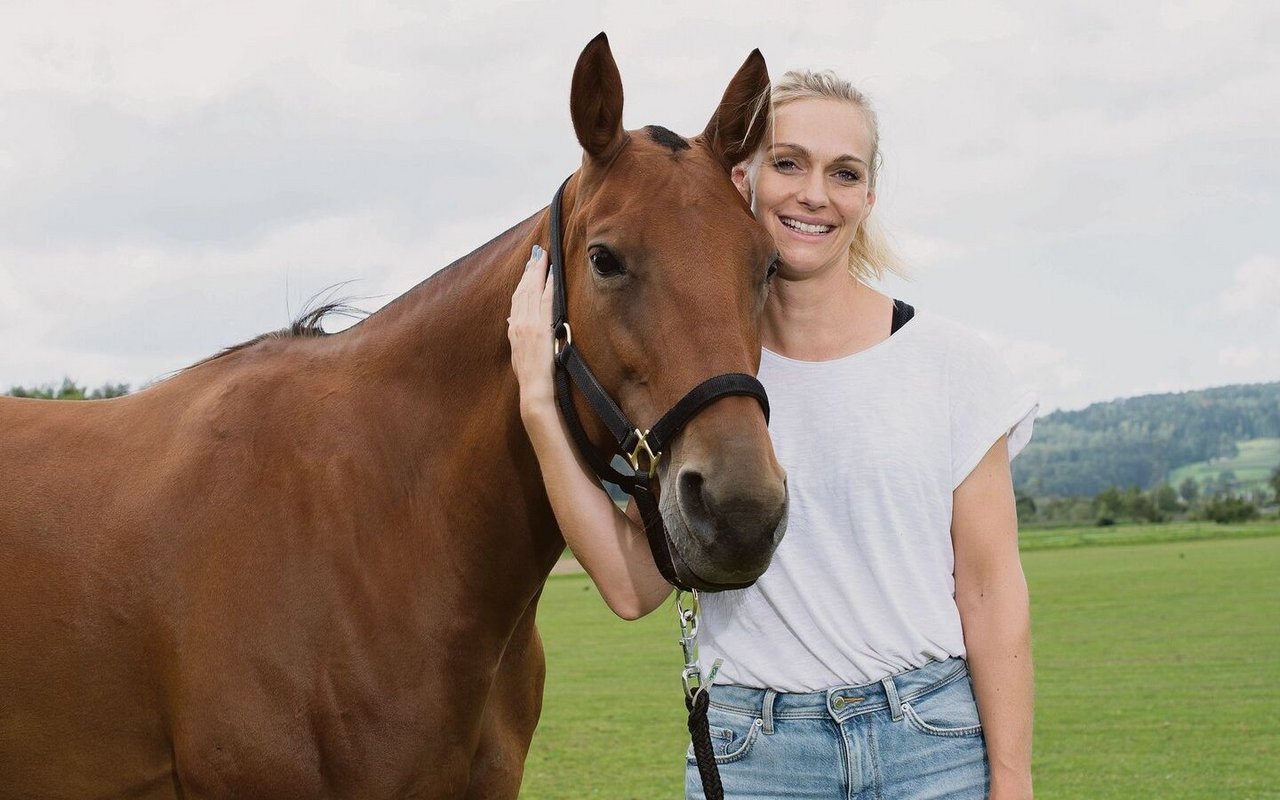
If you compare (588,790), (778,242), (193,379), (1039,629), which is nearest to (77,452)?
(193,379)

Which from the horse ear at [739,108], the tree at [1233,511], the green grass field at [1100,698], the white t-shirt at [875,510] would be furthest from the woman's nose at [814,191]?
the tree at [1233,511]

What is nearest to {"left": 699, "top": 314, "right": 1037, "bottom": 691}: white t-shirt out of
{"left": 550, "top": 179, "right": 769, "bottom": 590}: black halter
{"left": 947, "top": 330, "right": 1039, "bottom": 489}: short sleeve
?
{"left": 947, "top": 330, "right": 1039, "bottom": 489}: short sleeve

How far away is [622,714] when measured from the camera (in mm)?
13570

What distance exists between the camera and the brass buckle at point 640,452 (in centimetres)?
278

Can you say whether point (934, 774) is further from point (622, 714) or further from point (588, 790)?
point (622, 714)

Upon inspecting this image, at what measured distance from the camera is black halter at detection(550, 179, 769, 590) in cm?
266

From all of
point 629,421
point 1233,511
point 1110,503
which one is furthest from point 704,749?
point 1110,503

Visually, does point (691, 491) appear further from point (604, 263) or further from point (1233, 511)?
point (1233, 511)

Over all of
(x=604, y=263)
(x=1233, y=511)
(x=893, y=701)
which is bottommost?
(x=1233, y=511)

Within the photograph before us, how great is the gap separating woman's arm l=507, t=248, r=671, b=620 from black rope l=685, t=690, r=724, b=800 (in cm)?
31

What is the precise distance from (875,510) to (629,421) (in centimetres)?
68

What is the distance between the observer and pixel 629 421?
289 cm

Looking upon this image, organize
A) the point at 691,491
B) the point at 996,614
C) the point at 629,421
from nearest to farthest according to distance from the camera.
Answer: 1. the point at 691,491
2. the point at 996,614
3. the point at 629,421

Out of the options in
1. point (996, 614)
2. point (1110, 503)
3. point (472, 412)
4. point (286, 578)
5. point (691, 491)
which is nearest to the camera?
point (691, 491)
